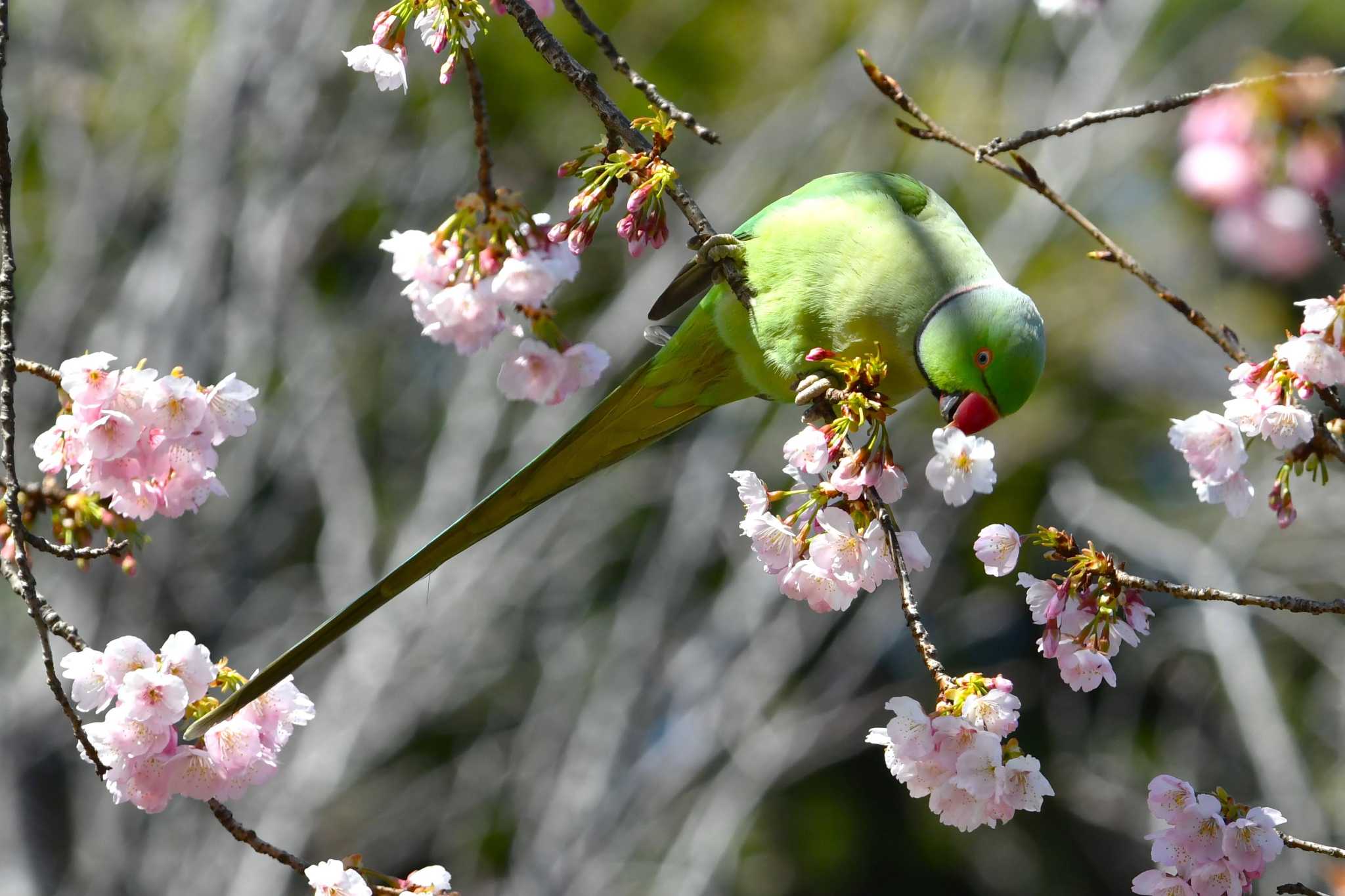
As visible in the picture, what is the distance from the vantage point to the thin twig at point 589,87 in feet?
5.42

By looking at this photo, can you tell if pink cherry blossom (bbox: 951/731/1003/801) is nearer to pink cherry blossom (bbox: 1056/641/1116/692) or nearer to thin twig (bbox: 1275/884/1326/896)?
pink cherry blossom (bbox: 1056/641/1116/692)

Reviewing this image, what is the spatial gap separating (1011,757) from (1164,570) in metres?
4.85

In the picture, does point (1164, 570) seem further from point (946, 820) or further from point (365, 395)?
point (946, 820)

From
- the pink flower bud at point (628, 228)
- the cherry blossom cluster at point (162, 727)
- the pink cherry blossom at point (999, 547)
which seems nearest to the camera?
the cherry blossom cluster at point (162, 727)

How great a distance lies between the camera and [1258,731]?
5.14 meters

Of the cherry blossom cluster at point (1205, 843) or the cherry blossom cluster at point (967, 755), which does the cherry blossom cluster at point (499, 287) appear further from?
the cherry blossom cluster at point (1205, 843)

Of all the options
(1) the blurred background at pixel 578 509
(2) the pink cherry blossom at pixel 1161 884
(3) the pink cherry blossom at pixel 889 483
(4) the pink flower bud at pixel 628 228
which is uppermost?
(1) the blurred background at pixel 578 509

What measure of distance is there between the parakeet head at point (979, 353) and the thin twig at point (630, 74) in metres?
0.59

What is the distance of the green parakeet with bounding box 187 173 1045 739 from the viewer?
6.49 ft

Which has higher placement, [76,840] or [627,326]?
[627,326]

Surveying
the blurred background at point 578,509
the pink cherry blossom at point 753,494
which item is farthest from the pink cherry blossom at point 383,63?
the blurred background at point 578,509

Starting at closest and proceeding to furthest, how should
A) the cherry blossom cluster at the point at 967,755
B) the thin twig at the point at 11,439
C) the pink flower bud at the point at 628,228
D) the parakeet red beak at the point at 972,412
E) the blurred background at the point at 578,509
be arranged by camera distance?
the thin twig at the point at 11,439 < the cherry blossom cluster at the point at 967,755 < the pink flower bud at the point at 628,228 < the parakeet red beak at the point at 972,412 < the blurred background at the point at 578,509

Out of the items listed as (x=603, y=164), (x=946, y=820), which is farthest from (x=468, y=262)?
(x=946, y=820)

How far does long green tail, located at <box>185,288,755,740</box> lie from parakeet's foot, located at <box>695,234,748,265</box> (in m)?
0.09
